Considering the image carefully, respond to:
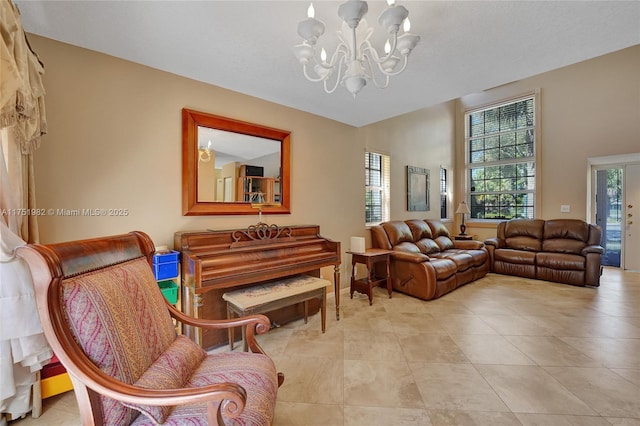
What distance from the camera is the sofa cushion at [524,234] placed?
16.0 feet

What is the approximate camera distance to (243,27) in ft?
5.97

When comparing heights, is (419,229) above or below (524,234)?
above

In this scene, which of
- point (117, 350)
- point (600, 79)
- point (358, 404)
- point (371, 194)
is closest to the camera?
point (117, 350)

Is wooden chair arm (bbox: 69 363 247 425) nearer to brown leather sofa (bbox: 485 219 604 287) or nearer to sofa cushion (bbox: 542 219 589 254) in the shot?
brown leather sofa (bbox: 485 219 604 287)

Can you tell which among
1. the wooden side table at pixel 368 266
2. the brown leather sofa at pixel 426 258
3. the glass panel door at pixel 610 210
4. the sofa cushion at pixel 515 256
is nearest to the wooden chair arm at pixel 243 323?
the wooden side table at pixel 368 266

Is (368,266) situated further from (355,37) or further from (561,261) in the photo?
(561,261)

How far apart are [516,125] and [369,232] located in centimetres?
481

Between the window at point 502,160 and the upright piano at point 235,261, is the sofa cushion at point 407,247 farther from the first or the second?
the window at point 502,160

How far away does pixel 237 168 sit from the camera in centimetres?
281

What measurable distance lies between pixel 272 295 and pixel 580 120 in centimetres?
679

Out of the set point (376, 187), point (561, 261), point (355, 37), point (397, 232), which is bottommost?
point (561, 261)

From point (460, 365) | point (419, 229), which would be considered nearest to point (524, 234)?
point (419, 229)

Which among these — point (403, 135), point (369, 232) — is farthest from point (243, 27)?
point (403, 135)

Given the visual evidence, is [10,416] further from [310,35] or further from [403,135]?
[403,135]
